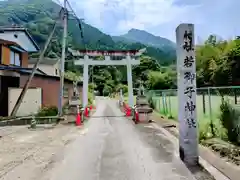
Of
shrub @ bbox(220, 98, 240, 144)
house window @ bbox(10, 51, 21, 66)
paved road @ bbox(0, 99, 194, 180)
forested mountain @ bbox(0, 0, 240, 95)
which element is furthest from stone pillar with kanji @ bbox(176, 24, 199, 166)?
house window @ bbox(10, 51, 21, 66)

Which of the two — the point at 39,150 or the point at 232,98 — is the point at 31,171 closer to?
the point at 39,150

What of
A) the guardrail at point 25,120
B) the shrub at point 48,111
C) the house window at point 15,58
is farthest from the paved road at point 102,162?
the house window at point 15,58

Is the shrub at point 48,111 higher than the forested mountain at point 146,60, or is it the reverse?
the forested mountain at point 146,60

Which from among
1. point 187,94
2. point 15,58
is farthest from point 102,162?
point 15,58

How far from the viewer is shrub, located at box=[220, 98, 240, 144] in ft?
29.9

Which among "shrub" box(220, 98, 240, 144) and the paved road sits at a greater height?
"shrub" box(220, 98, 240, 144)

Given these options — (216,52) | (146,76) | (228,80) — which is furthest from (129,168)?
(146,76)

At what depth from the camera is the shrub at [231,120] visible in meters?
9.12

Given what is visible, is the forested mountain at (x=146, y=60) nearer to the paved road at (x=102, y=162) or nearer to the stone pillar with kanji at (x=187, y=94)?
the paved road at (x=102, y=162)

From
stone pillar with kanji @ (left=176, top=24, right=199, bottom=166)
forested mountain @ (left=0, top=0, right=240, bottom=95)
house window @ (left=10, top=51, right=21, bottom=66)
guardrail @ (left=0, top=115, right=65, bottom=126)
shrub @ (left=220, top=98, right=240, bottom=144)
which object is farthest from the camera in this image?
forested mountain @ (left=0, top=0, right=240, bottom=95)

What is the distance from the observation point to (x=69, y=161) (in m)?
8.77

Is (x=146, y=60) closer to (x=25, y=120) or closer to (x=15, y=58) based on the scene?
(x=15, y=58)

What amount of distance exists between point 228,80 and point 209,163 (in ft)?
93.7

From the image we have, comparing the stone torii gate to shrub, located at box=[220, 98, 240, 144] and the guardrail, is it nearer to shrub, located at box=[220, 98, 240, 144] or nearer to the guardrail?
the guardrail
